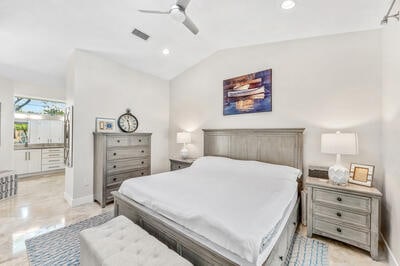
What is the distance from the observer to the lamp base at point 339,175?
234 cm

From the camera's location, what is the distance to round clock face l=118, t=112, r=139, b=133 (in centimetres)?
421

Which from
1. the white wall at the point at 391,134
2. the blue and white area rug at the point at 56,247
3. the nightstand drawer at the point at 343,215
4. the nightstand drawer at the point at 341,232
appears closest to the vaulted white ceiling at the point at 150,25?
the white wall at the point at 391,134

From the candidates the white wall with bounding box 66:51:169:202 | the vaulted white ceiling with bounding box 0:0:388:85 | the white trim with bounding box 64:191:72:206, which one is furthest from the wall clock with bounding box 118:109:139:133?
the white trim with bounding box 64:191:72:206

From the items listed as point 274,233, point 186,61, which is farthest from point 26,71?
point 274,233

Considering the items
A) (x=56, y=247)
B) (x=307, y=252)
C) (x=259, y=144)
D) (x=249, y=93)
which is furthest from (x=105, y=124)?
(x=307, y=252)

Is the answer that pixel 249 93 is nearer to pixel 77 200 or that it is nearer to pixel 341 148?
pixel 341 148

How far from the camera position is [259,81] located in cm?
352

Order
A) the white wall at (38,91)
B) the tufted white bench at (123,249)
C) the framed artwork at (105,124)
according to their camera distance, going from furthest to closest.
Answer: the white wall at (38,91), the framed artwork at (105,124), the tufted white bench at (123,249)

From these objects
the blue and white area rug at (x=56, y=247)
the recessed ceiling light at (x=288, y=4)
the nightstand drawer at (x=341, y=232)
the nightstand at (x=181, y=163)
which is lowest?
the blue and white area rug at (x=56, y=247)

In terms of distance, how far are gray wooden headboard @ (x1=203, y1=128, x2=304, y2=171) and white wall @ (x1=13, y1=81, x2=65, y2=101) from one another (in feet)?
16.1

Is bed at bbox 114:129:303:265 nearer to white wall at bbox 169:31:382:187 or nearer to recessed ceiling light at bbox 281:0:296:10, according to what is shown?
white wall at bbox 169:31:382:187

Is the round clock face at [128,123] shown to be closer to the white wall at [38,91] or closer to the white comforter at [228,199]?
the white comforter at [228,199]

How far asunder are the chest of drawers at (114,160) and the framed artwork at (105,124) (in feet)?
0.62

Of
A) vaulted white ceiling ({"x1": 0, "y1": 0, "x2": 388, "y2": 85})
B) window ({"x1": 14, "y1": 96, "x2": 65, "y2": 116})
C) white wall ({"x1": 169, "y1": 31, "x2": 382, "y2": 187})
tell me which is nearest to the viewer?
vaulted white ceiling ({"x1": 0, "y1": 0, "x2": 388, "y2": 85})
